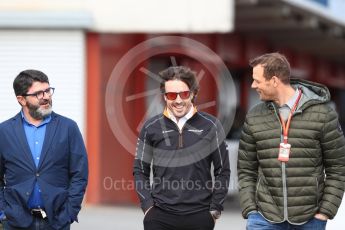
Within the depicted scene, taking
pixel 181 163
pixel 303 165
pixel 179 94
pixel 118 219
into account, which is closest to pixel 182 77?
pixel 179 94

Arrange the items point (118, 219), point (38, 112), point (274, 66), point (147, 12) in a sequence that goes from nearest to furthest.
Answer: point (274, 66) → point (38, 112) → point (118, 219) → point (147, 12)

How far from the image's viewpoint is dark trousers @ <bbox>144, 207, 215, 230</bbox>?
22.3 ft

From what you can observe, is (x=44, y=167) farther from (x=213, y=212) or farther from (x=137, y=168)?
(x=213, y=212)

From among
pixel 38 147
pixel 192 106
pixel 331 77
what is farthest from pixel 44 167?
pixel 331 77

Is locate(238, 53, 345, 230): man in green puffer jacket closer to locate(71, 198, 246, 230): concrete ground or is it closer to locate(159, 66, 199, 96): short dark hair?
locate(159, 66, 199, 96): short dark hair

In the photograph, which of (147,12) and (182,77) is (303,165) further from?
(147,12)

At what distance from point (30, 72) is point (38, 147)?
1.85 feet

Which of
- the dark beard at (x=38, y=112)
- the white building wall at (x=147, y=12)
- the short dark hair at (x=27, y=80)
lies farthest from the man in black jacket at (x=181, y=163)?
the white building wall at (x=147, y=12)

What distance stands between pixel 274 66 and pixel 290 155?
25.2 inches

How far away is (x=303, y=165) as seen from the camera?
21.6 ft

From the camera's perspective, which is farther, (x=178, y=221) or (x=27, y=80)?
(x=27, y=80)

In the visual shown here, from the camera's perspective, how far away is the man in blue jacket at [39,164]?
266 inches

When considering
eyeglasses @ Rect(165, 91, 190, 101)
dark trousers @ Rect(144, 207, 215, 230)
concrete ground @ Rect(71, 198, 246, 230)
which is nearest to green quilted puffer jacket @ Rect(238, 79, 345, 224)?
dark trousers @ Rect(144, 207, 215, 230)

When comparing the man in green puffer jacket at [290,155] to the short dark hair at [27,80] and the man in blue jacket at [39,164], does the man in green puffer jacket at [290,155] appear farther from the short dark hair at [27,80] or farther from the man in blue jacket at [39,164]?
the short dark hair at [27,80]
